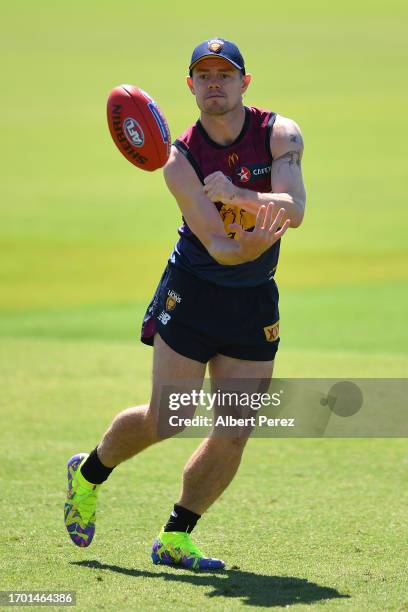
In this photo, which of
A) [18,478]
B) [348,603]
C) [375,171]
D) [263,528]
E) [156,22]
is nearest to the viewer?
[348,603]

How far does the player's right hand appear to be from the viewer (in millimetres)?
5137

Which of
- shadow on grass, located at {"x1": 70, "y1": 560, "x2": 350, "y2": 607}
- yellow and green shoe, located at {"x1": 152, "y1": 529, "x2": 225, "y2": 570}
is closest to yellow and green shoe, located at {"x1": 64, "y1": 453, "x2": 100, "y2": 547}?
shadow on grass, located at {"x1": 70, "y1": 560, "x2": 350, "y2": 607}

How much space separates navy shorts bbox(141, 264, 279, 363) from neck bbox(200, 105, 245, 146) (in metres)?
0.70

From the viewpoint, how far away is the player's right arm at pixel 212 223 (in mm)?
5160

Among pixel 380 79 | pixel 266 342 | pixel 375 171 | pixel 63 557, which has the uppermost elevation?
pixel 380 79

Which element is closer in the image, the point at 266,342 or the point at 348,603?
the point at 348,603

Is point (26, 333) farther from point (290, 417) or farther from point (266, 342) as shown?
point (266, 342)

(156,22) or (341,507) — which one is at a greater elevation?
(156,22)

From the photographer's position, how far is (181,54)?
3238 centimetres

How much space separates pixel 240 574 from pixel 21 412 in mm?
4500

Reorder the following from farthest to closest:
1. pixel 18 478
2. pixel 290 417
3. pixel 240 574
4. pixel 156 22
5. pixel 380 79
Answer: pixel 156 22, pixel 380 79, pixel 290 417, pixel 18 478, pixel 240 574

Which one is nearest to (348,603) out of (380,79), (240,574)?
(240,574)

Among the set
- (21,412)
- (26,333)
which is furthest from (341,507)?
(26,333)

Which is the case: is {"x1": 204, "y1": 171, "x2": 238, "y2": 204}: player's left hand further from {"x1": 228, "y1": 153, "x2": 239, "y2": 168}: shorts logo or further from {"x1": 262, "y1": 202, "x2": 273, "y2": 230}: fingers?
{"x1": 228, "y1": 153, "x2": 239, "y2": 168}: shorts logo
